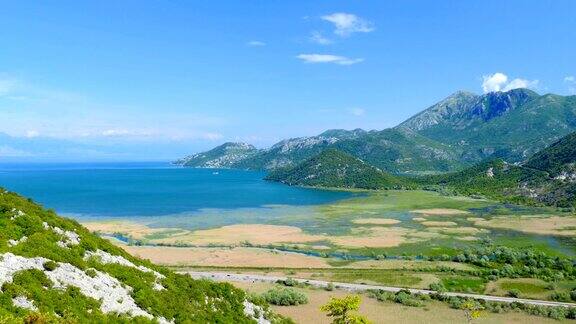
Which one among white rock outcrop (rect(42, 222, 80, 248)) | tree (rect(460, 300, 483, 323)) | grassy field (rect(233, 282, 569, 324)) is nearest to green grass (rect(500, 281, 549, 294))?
grassy field (rect(233, 282, 569, 324))

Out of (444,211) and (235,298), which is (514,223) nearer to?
(444,211)

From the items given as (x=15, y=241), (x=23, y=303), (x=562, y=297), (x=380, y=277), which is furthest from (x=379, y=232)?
(x=23, y=303)

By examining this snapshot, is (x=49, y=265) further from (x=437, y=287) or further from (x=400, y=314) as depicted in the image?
(x=437, y=287)

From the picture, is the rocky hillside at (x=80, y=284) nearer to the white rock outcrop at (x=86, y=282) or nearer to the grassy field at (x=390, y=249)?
the white rock outcrop at (x=86, y=282)

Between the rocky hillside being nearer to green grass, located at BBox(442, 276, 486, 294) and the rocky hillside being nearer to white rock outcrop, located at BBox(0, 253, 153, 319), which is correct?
white rock outcrop, located at BBox(0, 253, 153, 319)

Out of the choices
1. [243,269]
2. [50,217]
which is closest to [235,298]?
[50,217]
